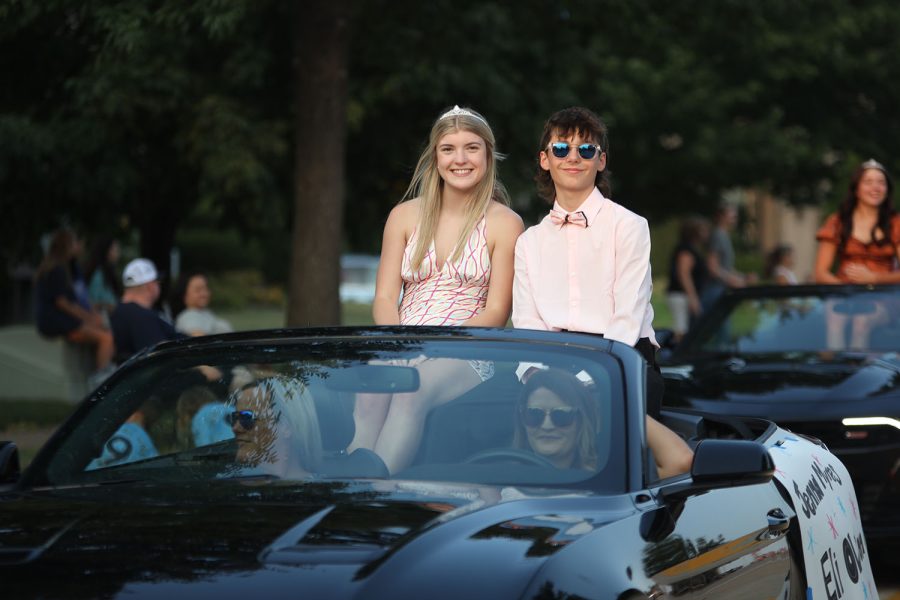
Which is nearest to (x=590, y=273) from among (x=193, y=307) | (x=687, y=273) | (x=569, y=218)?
(x=569, y=218)

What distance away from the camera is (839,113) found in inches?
1115

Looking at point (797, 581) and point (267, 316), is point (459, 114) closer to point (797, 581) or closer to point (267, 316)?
point (797, 581)

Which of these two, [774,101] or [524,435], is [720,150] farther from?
[524,435]

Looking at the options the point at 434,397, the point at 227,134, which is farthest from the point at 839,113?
the point at 434,397

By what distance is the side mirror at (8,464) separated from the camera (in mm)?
4902

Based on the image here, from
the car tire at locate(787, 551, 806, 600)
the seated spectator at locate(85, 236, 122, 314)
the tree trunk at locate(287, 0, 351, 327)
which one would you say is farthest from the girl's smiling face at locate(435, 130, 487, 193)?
the seated spectator at locate(85, 236, 122, 314)

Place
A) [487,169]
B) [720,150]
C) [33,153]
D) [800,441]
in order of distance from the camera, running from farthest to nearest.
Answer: [720,150] < [33,153] < [487,169] < [800,441]

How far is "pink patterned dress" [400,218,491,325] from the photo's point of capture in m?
6.62

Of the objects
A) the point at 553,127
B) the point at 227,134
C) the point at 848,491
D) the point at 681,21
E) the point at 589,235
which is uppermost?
the point at 681,21

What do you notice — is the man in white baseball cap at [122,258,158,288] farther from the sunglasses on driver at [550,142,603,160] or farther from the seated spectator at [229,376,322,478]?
the seated spectator at [229,376,322,478]

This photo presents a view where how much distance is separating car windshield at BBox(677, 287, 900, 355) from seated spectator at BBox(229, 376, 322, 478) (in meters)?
5.61

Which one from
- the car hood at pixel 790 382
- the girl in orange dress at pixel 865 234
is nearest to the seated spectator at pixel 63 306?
the girl in orange dress at pixel 865 234

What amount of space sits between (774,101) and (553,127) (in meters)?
23.3

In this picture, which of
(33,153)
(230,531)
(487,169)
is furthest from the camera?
(33,153)
